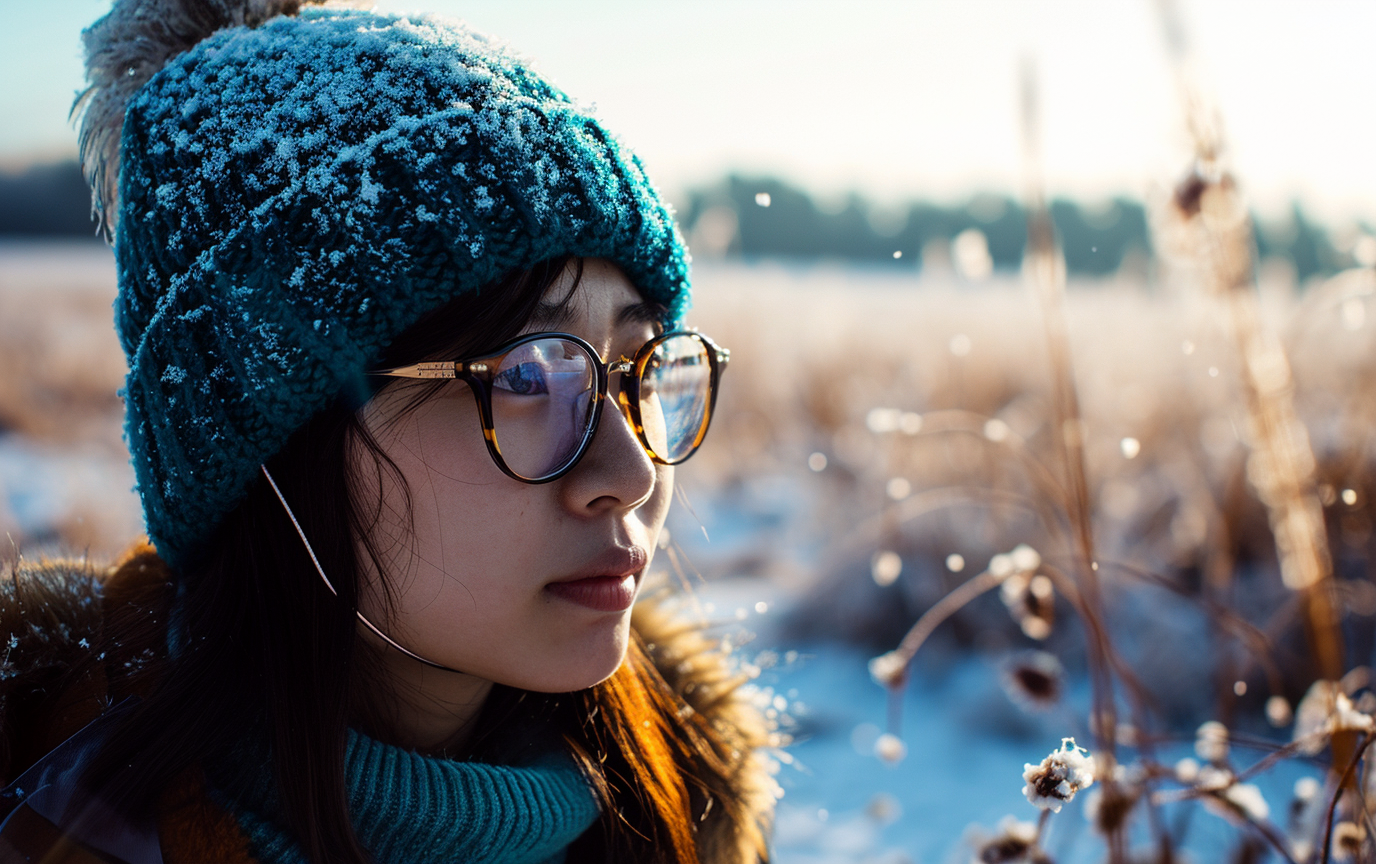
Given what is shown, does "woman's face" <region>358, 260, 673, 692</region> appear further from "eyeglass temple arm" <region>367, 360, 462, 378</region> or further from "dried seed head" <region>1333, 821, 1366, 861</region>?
"dried seed head" <region>1333, 821, 1366, 861</region>

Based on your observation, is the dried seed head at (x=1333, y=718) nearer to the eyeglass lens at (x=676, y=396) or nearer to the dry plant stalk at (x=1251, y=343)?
the dry plant stalk at (x=1251, y=343)

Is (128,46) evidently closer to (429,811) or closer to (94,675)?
(94,675)

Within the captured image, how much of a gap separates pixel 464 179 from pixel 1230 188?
1140mm

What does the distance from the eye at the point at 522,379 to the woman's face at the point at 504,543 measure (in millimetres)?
55

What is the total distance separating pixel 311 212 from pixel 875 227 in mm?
39580

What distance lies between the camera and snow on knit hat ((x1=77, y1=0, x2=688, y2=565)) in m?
1.02

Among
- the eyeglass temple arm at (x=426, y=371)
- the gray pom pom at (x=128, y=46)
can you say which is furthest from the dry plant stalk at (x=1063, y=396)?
the gray pom pom at (x=128, y=46)

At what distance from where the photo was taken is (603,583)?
110cm

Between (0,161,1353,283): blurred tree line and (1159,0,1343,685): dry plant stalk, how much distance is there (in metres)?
0.20

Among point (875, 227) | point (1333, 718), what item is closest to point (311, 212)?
point (1333, 718)

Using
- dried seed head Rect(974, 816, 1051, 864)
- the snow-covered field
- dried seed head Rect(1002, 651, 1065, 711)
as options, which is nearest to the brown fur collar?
the snow-covered field

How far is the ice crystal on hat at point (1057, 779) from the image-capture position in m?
0.97

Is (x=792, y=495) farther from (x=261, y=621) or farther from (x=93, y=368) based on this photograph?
(x=93, y=368)

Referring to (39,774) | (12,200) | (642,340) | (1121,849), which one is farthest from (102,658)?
(12,200)
